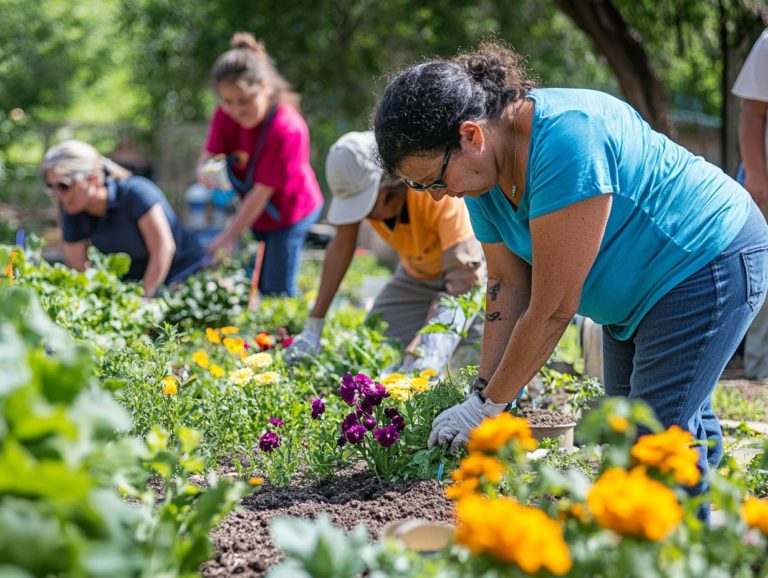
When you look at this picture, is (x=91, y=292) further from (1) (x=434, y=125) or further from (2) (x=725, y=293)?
(2) (x=725, y=293)

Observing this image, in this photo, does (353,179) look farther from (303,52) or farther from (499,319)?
(303,52)

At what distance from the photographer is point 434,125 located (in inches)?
82.3

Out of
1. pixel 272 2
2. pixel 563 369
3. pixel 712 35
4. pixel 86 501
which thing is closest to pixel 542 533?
pixel 86 501

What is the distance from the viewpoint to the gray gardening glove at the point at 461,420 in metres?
2.40

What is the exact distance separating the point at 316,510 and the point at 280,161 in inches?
118

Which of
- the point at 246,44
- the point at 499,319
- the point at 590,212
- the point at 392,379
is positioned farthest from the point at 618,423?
the point at 246,44

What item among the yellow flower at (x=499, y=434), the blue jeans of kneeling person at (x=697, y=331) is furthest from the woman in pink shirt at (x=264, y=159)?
the yellow flower at (x=499, y=434)

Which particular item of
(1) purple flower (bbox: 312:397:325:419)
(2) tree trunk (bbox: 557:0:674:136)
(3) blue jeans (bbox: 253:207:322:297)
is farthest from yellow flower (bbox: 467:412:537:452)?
(2) tree trunk (bbox: 557:0:674:136)

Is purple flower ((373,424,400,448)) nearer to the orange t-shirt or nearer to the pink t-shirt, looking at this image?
the orange t-shirt

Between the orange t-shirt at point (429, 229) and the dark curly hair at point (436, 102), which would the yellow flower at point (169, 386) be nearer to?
the dark curly hair at point (436, 102)

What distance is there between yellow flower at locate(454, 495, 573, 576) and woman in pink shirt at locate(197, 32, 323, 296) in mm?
4004

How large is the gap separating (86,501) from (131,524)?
19 centimetres

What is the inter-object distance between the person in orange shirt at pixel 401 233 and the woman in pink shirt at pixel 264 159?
1.26 m

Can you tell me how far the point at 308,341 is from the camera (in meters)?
3.85
